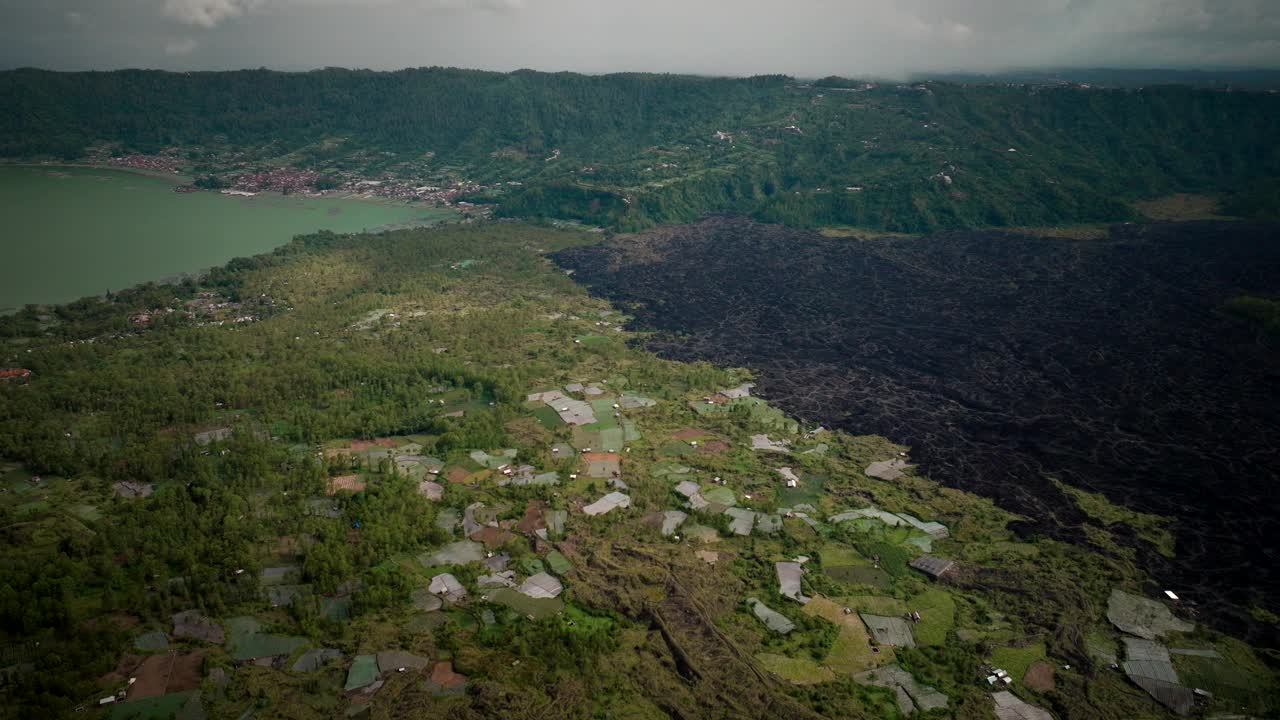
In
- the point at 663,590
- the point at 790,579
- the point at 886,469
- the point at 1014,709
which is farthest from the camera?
the point at 886,469

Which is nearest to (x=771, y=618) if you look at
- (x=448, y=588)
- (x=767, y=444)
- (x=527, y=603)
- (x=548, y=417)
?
(x=527, y=603)

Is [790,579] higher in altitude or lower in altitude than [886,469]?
lower

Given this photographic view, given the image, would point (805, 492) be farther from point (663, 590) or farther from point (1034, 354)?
point (1034, 354)

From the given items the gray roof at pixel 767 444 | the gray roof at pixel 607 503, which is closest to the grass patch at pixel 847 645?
the gray roof at pixel 607 503

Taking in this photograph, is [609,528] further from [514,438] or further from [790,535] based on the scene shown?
[514,438]

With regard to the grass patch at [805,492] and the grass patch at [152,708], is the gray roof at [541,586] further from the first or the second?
the grass patch at [805,492]

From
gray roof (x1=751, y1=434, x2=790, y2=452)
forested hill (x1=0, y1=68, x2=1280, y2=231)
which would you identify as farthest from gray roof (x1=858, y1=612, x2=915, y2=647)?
forested hill (x1=0, y1=68, x2=1280, y2=231)

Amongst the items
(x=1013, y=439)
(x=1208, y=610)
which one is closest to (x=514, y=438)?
(x=1013, y=439)
